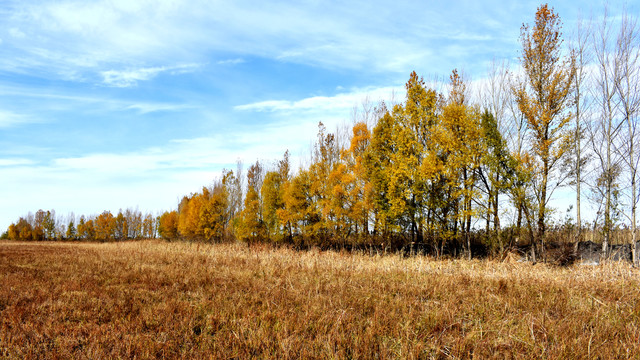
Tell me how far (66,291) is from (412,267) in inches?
362

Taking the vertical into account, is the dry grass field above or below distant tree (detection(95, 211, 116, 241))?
above

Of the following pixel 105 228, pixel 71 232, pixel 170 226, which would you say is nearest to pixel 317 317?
pixel 170 226

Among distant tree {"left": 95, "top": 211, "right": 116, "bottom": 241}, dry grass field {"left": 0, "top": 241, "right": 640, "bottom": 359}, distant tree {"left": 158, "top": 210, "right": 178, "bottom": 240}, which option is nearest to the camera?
dry grass field {"left": 0, "top": 241, "right": 640, "bottom": 359}

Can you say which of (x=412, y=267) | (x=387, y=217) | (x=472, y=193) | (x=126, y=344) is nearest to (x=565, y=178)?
(x=472, y=193)

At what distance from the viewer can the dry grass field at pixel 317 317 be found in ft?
14.5

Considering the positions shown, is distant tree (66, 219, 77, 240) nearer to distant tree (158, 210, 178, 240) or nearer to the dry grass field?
distant tree (158, 210, 178, 240)

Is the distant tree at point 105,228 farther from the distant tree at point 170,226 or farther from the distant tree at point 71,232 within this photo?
the distant tree at point 170,226

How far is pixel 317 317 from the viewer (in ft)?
18.3

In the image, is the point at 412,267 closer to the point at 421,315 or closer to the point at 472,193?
the point at 421,315

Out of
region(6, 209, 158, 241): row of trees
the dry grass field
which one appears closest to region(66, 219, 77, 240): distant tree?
region(6, 209, 158, 241): row of trees

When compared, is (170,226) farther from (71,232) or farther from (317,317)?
(317,317)

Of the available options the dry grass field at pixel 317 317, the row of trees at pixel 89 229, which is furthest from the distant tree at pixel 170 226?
the dry grass field at pixel 317 317

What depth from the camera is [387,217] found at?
2477 cm

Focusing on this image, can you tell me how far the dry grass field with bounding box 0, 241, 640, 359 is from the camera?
4.43m
